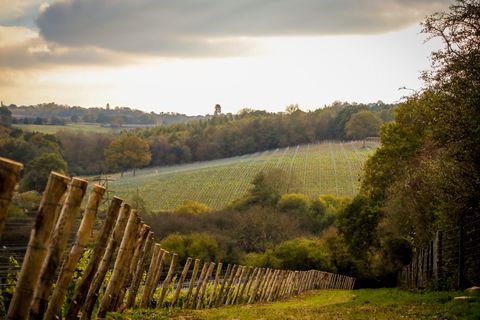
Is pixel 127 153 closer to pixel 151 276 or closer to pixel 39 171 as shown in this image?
pixel 39 171

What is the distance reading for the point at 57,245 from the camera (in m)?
6.41

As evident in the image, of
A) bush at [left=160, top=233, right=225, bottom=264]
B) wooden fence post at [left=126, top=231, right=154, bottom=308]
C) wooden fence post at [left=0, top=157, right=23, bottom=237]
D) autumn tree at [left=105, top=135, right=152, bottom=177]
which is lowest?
bush at [left=160, top=233, right=225, bottom=264]

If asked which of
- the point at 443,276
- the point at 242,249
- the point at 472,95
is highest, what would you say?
the point at 472,95

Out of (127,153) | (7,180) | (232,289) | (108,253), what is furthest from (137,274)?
(127,153)

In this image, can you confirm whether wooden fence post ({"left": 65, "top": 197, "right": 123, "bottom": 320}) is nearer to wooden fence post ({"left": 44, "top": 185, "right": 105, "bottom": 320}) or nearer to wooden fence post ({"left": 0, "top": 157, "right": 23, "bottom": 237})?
wooden fence post ({"left": 44, "top": 185, "right": 105, "bottom": 320})

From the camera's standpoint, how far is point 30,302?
5.89m

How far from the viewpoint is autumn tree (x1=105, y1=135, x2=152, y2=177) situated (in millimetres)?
162750

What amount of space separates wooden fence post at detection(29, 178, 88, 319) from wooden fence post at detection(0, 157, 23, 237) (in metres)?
1.37

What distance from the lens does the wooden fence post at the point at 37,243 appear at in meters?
5.86

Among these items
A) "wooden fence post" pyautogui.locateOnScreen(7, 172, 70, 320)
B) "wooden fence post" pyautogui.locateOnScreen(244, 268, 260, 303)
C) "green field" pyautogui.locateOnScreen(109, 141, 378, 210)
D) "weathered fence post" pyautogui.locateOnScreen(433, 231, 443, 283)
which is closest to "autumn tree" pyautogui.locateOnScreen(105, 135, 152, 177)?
"green field" pyautogui.locateOnScreen(109, 141, 378, 210)

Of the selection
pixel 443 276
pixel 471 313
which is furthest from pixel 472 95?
pixel 471 313

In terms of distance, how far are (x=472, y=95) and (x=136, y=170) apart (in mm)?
151274

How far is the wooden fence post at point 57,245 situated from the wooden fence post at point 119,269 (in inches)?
151

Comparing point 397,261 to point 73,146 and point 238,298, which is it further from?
point 73,146
